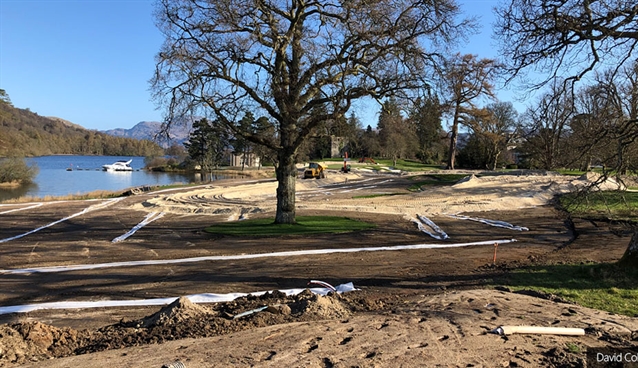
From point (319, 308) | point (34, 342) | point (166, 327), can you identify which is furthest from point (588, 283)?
point (34, 342)

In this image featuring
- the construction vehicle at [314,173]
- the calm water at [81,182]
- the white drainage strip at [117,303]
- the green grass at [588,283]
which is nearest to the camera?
the green grass at [588,283]

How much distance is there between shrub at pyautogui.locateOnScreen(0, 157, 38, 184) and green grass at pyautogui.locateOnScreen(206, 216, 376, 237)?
50869 millimetres

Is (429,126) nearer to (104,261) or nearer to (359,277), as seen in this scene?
(359,277)

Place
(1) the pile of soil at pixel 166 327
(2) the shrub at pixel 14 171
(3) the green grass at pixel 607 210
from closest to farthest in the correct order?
(1) the pile of soil at pixel 166 327 < (3) the green grass at pixel 607 210 < (2) the shrub at pixel 14 171

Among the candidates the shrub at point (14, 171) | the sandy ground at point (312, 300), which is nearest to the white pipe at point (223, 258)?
the sandy ground at point (312, 300)

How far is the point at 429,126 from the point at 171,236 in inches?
437

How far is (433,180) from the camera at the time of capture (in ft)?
142

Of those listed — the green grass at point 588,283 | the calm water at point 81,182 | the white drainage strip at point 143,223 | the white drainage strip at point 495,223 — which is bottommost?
the calm water at point 81,182

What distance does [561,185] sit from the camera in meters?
30.9

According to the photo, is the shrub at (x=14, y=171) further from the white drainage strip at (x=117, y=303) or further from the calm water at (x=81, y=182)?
the white drainage strip at (x=117, y=303)

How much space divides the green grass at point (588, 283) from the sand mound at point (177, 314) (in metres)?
6.07

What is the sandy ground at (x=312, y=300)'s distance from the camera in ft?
15.6

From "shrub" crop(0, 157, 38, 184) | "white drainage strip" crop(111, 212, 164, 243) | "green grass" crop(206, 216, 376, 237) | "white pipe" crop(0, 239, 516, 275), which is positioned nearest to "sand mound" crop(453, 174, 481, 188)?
"green grass" crop(206, 216, 376, 237)

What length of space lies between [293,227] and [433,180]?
29336 mm
